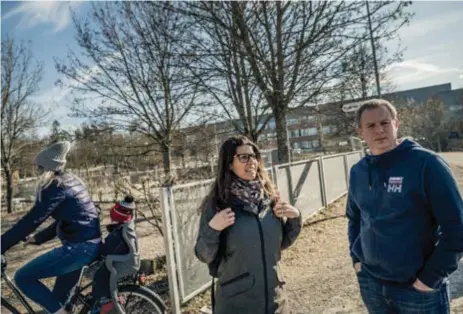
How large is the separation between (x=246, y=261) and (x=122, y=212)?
1670 millimetres

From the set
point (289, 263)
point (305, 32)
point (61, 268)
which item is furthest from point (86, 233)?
point (305, 32)

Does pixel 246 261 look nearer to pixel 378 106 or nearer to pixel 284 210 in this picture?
pixel 284 210

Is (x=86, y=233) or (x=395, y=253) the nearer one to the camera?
(x=395, y=253)

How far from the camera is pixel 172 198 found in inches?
176

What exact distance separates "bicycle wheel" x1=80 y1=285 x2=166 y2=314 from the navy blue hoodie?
2143 millimetres

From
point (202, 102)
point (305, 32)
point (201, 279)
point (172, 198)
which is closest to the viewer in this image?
point (172, 198)

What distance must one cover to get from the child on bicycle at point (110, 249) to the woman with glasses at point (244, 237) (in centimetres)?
138

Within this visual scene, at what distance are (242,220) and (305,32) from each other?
786 centimetres

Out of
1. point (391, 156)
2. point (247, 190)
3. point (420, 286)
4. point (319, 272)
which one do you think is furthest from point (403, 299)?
point (319, 272)

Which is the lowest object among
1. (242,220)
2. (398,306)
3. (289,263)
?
(289,263)

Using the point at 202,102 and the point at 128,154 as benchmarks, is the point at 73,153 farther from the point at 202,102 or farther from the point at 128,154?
the point at 202,102

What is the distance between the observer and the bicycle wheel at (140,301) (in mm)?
3588

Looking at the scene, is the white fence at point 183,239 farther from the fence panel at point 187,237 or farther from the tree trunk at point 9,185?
the tree trunk at point 9,185

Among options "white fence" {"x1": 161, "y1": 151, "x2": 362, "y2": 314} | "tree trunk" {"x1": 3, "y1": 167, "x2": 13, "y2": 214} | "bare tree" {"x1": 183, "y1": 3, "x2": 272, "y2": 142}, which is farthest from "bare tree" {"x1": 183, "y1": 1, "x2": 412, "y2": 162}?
"tree trunk" {"x1": 3, "y1": 167, "x2": 13, "y2": 214}
